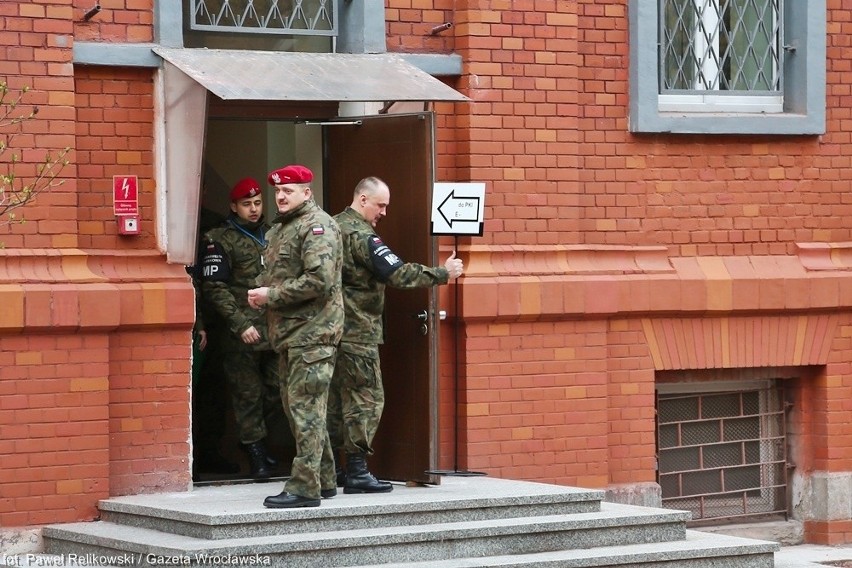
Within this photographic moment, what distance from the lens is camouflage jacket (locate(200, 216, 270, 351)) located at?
9.84 metres

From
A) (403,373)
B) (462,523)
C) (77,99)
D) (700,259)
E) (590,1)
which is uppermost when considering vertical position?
(590,1)

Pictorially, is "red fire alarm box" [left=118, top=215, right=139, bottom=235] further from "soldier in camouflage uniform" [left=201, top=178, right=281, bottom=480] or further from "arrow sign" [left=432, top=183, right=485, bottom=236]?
"arrow sign" [left=432, top=183, right=485, bottom=236]

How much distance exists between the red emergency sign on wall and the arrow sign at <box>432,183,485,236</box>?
5.63ft

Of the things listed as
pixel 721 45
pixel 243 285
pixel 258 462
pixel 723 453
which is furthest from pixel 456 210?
pixel 723 453

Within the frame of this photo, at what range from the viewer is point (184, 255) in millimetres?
9531

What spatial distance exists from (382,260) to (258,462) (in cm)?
177

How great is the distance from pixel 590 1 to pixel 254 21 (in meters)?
2.28

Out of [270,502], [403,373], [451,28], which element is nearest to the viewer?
[270,502]

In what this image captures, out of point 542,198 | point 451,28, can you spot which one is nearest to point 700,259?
point 542,198

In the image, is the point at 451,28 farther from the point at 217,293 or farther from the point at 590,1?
the point at 217,293

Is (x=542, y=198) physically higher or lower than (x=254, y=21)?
lower

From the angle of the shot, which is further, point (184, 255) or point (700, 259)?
point (700, 259)

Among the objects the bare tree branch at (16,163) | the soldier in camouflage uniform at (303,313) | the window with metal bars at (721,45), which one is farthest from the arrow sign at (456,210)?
the window with metal bars at (721,45)

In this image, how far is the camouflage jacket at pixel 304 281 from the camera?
846cm
